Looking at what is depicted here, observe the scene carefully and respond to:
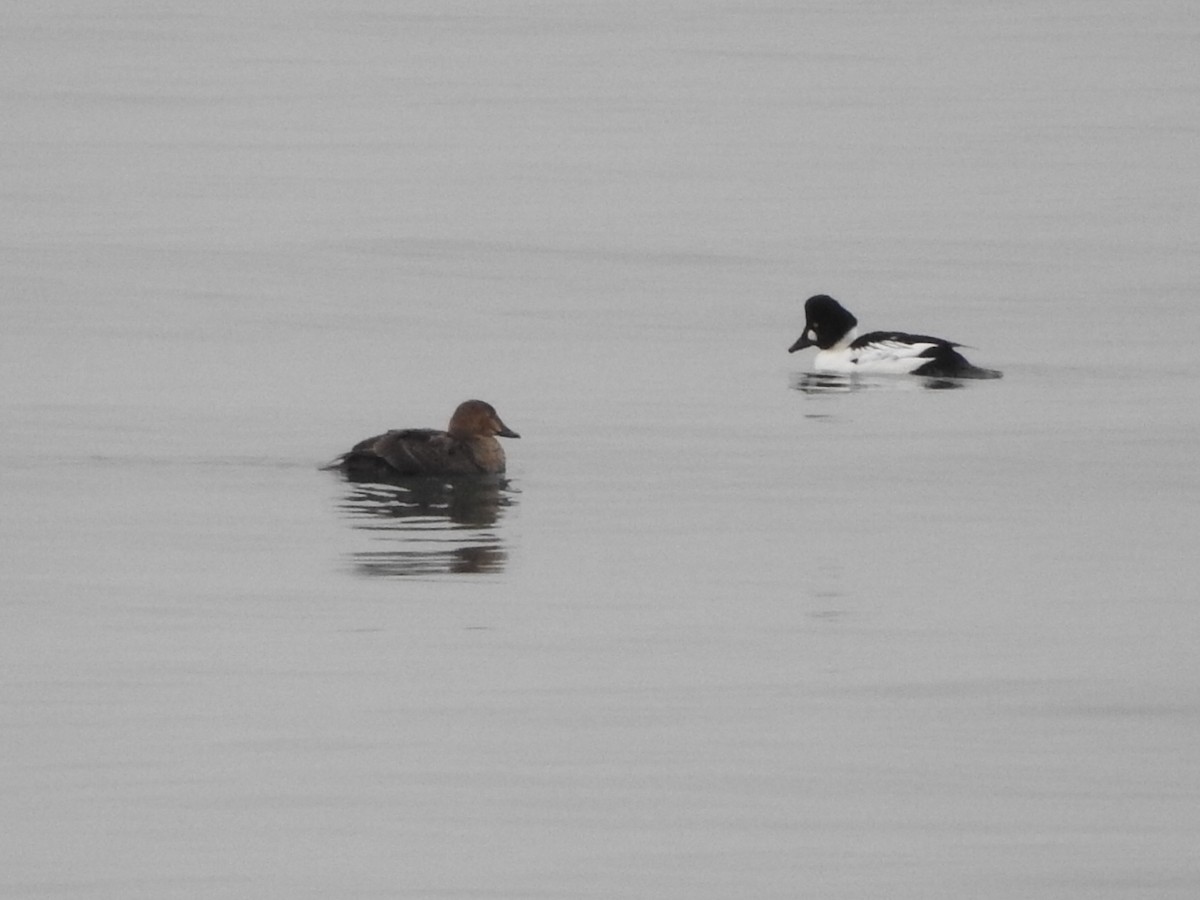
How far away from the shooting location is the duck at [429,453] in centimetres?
1557

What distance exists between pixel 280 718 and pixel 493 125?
4051 cm

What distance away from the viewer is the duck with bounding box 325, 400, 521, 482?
15.6 m

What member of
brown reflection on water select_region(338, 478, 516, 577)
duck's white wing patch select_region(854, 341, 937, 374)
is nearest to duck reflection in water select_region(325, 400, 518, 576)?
brown reflection on water select_region(338, 478, 516, 577)

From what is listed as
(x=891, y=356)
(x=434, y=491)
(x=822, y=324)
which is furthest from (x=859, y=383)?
(x=434, y=491)

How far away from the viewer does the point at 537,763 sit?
930 cm

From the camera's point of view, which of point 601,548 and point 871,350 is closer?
point 601,548

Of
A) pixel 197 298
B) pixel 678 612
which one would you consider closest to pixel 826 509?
pixel 678 612

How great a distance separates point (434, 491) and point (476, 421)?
75cm

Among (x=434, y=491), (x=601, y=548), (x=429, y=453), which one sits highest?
(x=429, y=453)

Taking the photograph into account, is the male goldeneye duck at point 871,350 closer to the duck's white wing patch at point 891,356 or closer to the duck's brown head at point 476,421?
the duck's white wing patch at point 891,356

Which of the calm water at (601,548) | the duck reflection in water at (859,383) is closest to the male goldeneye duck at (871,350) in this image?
the duck reflection in water at (859,383)

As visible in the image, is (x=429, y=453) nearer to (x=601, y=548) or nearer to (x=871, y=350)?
(x=601, y=548)

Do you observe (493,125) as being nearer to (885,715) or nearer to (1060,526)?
(1060,526)

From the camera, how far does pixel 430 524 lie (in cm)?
1427
